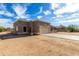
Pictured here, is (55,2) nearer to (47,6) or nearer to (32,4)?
(47,6)

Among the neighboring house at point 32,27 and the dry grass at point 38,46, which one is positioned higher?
the neighboring house at point 32,27

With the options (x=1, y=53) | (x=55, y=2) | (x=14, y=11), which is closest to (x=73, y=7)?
(x=55, y=2)

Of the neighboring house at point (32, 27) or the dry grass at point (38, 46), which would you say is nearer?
the dry grass at point (38, 46)

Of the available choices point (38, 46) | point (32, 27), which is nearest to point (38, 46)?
point (38, 46)

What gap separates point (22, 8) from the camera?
187 inches

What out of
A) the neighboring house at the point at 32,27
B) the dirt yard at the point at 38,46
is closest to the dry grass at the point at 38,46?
the dirt yard at the point at 38,46

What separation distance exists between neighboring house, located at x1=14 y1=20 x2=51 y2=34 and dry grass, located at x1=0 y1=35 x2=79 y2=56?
17 cm

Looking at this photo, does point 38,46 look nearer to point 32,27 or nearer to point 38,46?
point 38,46

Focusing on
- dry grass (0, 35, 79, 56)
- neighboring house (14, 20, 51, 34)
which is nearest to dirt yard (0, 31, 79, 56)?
dry grass (0, 35, 79, 56)

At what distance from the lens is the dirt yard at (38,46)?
4500 mm

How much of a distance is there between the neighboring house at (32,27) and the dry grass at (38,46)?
17 cm

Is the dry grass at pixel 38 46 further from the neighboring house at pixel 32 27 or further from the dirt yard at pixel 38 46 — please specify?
the neighboring house at pixel 32 27

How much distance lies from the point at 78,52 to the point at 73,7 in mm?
1176

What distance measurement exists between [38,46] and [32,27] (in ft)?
1.89
